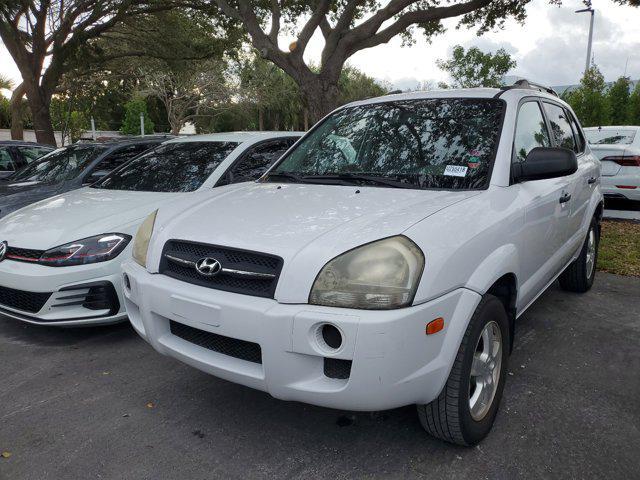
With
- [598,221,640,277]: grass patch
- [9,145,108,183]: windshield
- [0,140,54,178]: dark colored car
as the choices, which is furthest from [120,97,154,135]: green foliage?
[598,221,640,277]: grass patch

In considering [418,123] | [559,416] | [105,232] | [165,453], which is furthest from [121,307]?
[559,416]

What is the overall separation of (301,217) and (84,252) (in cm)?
207

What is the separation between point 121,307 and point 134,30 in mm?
15903

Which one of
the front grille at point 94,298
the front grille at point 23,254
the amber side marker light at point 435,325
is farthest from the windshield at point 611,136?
the front grille at point 23,254

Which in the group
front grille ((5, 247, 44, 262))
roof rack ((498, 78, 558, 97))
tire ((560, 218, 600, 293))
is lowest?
tire ((560, 218, 600, 293))

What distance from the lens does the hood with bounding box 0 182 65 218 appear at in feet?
17.0

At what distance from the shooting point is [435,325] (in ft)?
6.55

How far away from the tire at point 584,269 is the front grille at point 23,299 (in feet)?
14.2

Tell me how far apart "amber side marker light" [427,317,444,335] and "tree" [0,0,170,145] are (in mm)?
13574

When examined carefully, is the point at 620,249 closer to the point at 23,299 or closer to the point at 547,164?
the point at 547,164

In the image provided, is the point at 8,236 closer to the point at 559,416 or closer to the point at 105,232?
Answer: the point at 105,232

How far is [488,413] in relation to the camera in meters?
2.48

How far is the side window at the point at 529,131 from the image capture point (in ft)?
9.74

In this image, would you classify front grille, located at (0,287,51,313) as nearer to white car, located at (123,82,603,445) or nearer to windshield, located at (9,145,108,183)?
white car, located at (123,82,603,445)
